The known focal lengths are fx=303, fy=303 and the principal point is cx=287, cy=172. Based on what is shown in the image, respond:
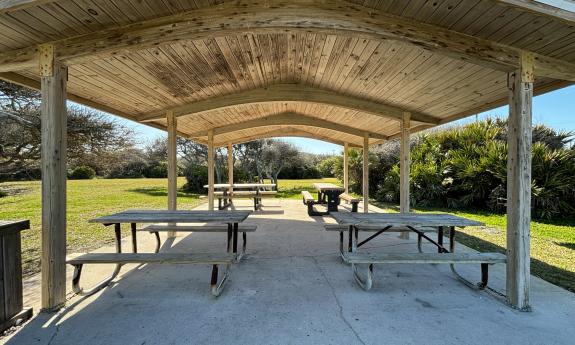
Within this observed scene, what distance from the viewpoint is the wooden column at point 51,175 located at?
2.92m

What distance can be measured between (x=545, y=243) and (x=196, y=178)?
1552cm

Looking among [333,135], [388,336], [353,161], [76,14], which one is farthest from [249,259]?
[353,161]

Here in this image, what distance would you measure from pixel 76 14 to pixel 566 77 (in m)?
4.82

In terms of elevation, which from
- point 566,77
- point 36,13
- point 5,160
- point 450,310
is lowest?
point 450,310

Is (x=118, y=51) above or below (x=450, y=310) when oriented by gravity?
above

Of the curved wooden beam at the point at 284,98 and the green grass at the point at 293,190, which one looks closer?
the curved wooden beam at the point at 284,98

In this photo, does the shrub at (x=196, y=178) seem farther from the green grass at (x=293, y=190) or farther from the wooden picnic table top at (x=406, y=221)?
the wooden picnic table top at (x=406, y=221)

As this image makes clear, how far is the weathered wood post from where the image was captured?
8.38 feet

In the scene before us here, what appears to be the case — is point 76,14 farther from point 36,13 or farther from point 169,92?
point 169,92

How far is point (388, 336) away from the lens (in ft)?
8.32

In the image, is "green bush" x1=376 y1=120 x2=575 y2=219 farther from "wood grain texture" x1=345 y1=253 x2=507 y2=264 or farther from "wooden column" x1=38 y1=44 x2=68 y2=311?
"wooden column" x1=38 y1=44 x2=68 y2=311

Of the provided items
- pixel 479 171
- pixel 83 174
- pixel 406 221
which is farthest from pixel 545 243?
pixel 83 174

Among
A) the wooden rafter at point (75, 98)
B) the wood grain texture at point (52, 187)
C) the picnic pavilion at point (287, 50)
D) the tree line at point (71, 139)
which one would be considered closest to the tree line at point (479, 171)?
the picnic pavilion at point (287, 50)

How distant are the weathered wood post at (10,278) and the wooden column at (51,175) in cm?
21
